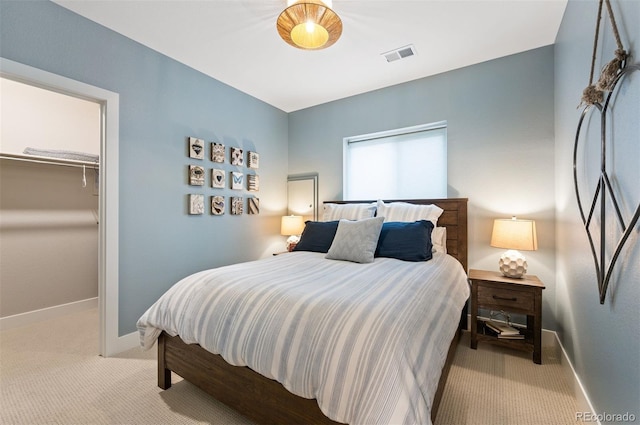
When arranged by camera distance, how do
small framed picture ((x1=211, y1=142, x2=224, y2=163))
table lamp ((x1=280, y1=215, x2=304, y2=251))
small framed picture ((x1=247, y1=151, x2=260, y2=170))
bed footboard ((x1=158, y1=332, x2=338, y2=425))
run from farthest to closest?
table lamp ((x1=280, y1=215, x2=304, y2=251)), small framed picture ((x1=247, y1=151, x2=260, y2=170)), small framed picture ((x1=211, y1=142, x2=224, y2=163)), bed footboard ((x1=158, y1=332, x2=338, y2=425))

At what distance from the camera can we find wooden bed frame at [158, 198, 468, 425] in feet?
3.85

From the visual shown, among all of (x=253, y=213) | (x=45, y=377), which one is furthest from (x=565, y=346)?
(x=45, y=377)

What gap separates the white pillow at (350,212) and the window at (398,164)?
0.53m

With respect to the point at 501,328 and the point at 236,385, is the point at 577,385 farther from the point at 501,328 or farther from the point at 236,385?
the point at 236,385

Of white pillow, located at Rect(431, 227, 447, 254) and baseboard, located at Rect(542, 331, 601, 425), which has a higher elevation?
white pillow, located at Rect(431, 227, 447, 254)

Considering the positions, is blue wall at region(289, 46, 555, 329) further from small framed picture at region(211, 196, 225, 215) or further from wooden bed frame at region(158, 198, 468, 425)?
small framed picture at region(211, 196, 225, 215)

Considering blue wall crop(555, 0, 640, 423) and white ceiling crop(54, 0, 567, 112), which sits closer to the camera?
blue wall crop(555, 0, 640, 423)

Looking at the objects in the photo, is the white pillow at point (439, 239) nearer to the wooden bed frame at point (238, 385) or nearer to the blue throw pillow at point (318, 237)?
the blue throw pillow at point (318, 237)

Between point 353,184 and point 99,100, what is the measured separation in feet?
8.92

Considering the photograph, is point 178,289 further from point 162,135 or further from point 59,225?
point 59,225

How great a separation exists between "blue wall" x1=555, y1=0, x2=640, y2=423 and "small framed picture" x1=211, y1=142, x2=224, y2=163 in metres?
3.05

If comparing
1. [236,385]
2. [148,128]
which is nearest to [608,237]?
[236,385]

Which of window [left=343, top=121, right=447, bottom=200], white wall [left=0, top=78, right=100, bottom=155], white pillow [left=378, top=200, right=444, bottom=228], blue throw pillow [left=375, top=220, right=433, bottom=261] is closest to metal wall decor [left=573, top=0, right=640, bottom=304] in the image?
blue throw pillow [left=375, top=220, right=433, bottom=261]

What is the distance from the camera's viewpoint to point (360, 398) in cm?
96
